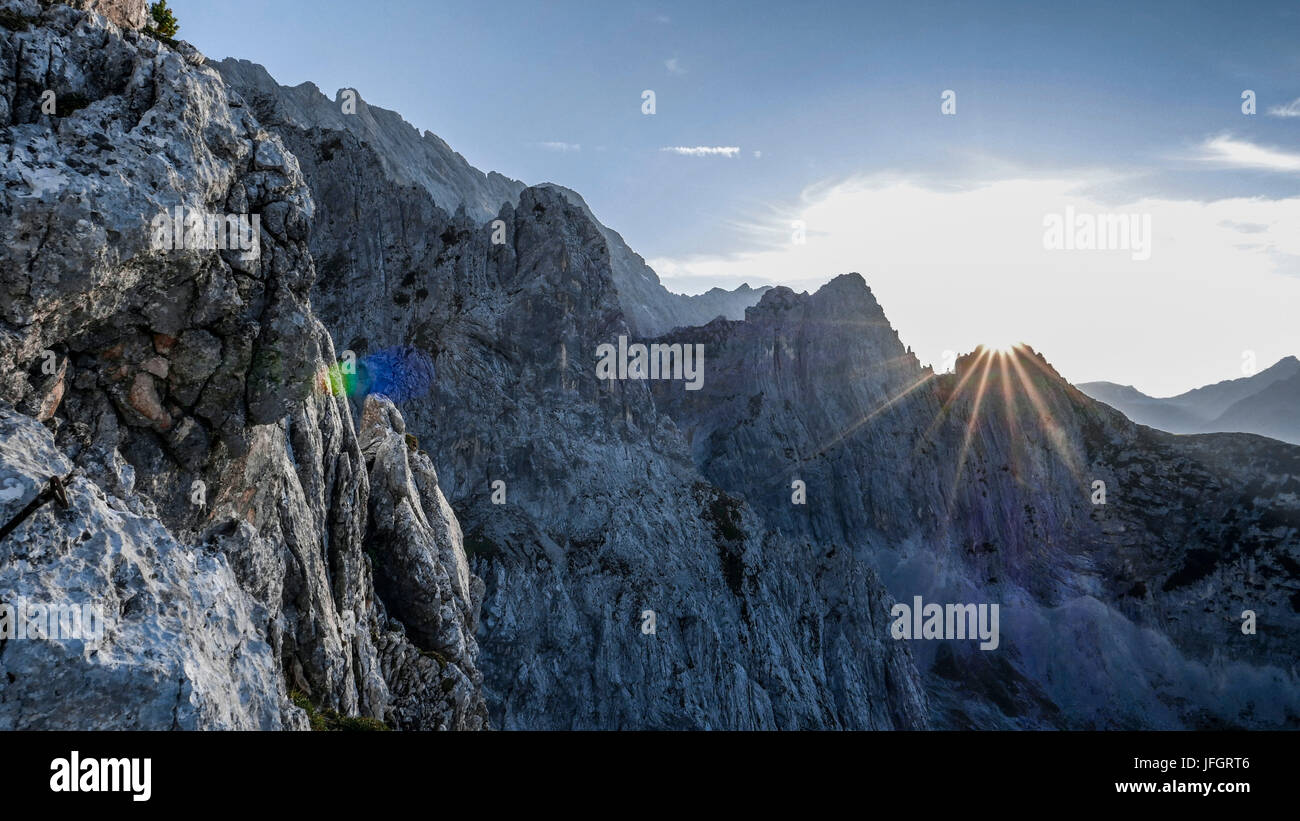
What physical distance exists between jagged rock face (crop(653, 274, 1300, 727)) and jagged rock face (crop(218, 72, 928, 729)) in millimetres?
41020

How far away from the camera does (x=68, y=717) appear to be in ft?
36.7

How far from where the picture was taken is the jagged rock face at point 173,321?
1647 centimetres

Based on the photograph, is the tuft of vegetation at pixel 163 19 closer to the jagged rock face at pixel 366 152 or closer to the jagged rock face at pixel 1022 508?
the jagged rock face at pixel 366 152

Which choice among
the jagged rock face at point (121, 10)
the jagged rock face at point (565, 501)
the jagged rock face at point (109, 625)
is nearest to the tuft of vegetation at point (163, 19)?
the jagged rock face at point (121, 10)

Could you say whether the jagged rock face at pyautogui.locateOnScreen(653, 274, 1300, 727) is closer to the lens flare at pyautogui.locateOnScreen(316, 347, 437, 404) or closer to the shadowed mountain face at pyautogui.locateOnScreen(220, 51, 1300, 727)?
the shadowed mountain face at pyautogui.locateOnScreen(220, 51, 1300, 727)

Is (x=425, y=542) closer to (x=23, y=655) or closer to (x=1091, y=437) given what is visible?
(x=23, y=655)

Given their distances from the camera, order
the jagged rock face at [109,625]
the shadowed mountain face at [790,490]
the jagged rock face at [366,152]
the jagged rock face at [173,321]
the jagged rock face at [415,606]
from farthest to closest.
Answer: the jagged rock face at [366,152] → the shadowed mountain face at [790,490] → the jagged rock face at [415,606] → the jagged rock face at [173,321] → the jagged rock face at [109,625]

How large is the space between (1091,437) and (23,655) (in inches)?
7180

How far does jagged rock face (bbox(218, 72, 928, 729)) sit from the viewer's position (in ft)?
229

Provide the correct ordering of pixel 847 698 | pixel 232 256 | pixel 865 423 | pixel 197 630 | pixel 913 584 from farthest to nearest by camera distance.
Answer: pixel 865 423 → pixel 913 584 → pixel 847 698 → pixel 232 256 → pixel 197 630

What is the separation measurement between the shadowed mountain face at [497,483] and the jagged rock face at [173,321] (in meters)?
0.09

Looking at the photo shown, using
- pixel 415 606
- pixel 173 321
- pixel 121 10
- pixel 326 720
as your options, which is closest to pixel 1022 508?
pixel 415 606

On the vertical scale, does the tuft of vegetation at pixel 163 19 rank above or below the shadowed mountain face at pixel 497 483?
above
